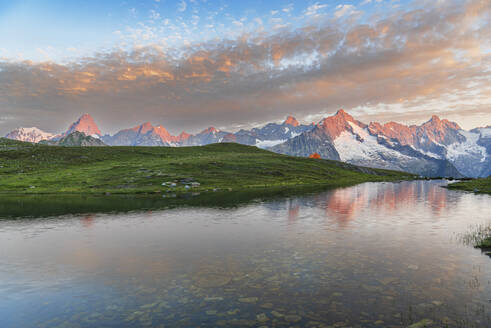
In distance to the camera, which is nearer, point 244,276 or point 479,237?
point 244,276

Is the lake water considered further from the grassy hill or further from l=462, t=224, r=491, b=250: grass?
the grassy hill

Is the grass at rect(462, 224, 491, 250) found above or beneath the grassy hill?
beneath

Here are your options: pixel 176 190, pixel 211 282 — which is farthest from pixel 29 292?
pixel 176 190

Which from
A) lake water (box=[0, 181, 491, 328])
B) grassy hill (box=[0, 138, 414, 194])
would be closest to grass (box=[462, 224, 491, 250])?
lake water (box=[0, 181, 491, 328])

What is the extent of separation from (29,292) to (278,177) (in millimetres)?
131303

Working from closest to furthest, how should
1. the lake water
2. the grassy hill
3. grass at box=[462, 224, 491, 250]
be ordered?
the lake water, grass at box=[462, 224, 491, 250], the grassy hill

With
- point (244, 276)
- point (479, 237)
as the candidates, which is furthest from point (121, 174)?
point (479, 237)

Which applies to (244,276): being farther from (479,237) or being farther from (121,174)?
(121,174)

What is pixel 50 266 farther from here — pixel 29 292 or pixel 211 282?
pixel 211 282

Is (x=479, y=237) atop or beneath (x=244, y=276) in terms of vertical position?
atop

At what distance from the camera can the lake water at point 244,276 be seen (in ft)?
55.3

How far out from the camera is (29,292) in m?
20.8

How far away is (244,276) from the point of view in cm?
2314

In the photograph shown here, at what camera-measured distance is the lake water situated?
1686 cm
